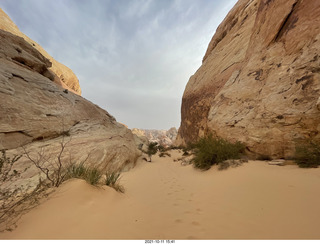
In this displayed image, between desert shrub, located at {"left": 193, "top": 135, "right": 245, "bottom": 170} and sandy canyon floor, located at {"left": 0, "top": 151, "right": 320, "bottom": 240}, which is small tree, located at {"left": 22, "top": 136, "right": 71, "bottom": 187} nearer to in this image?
sandy canyon floor, located at {"left": 0, "top": 151, "right": 320, "bottom": 240}

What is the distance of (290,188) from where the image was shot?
2012 mm

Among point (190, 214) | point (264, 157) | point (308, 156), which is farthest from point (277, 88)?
point (190, 214)

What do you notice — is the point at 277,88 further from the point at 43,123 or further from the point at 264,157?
the point at 43,123

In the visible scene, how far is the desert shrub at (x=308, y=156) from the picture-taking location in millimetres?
2742

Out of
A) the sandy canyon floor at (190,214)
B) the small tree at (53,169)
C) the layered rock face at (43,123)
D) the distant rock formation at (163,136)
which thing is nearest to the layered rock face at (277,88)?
the sandy canyon floor at (190,214)

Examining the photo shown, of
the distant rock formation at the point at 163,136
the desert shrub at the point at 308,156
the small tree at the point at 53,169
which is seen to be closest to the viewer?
the small tree at the point at 53,169

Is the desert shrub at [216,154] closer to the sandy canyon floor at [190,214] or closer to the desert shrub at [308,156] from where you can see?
the desert shrub at [308,156]

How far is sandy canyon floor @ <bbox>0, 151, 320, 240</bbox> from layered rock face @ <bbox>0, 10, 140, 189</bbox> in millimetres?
1778

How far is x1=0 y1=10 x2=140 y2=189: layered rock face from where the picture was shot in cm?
392

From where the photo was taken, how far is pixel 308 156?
9.40 ft

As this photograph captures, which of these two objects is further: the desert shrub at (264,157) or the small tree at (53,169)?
the desert shrub at (264,157)

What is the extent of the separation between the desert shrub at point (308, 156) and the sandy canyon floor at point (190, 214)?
415 mm

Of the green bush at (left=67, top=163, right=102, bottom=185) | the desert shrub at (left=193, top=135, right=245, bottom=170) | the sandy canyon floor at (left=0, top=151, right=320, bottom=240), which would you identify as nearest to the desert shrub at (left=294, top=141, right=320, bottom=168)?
the sandy canyon floor at (left=0, top=151, right=320, bottom=240)

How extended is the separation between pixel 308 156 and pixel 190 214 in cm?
304
